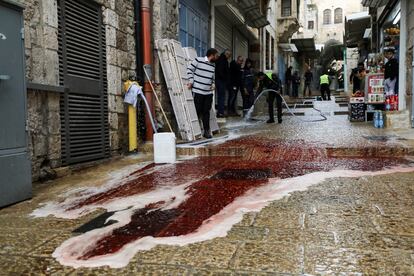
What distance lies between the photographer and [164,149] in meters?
6.40

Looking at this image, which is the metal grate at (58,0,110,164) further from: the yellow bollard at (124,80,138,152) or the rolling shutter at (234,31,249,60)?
the rolling shutter at (234,31,249,60)

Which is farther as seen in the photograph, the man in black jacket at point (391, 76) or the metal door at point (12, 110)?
the man in black jacket at point (391, 76)

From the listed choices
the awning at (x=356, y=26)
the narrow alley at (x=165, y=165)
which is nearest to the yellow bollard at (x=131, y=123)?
the narrow alley at (x=165, y=165)

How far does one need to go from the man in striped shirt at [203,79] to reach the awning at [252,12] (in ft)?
21.6

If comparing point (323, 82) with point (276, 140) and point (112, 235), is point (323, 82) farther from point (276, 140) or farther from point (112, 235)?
point (112, 235)

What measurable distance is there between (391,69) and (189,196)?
8.30 meters

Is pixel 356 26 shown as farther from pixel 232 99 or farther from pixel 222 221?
pixel 222 221

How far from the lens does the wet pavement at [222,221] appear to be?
A: 96.7 inches

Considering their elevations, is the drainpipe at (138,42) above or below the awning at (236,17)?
below

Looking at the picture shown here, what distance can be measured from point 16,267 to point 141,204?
4.99ft

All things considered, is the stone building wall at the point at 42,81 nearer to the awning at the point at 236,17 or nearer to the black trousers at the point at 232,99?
the black trousers at the point at 232,99

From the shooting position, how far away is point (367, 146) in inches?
260

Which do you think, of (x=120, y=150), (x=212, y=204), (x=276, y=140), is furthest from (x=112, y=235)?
(x=276, y=140)

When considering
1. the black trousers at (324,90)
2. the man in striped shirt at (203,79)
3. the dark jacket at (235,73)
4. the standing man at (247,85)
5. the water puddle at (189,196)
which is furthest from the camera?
the black trousers at (324,90)
